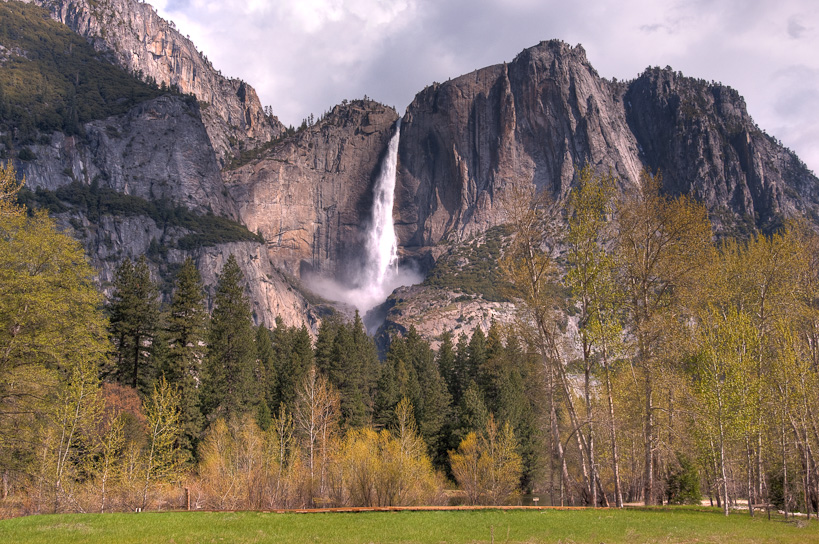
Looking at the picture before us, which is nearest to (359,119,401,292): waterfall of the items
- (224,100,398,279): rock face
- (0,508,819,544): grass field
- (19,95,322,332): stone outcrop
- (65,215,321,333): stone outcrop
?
(224,100,398,279): rock face

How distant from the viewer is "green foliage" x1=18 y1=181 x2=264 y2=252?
124 m

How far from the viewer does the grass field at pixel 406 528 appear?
14680 mm

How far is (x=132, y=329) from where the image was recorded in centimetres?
4288

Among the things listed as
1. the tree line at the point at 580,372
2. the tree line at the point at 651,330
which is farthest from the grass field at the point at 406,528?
the tree line at the point at 651,330

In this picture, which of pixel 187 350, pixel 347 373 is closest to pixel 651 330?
pixel 187 350

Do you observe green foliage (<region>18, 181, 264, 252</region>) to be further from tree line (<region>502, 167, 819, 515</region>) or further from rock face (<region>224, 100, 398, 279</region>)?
tree line (<region>502, 167, 819, 515</region>)

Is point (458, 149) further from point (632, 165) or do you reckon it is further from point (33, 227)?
point (33, 227)

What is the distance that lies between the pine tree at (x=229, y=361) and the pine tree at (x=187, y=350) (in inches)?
48.6

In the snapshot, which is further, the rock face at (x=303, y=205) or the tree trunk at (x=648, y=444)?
the rock face at (x=303, y=205)

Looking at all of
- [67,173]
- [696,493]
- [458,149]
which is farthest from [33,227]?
[458,149]

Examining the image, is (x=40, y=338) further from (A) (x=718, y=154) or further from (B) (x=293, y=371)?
(A) (x=718, y=154)

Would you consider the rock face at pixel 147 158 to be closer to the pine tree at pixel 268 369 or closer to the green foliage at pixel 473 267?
the green foliage at pixel 473 267

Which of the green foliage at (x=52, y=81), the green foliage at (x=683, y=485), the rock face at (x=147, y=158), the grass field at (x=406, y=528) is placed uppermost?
the green foliage at (x=52, y=81)

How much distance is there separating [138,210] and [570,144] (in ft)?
411
